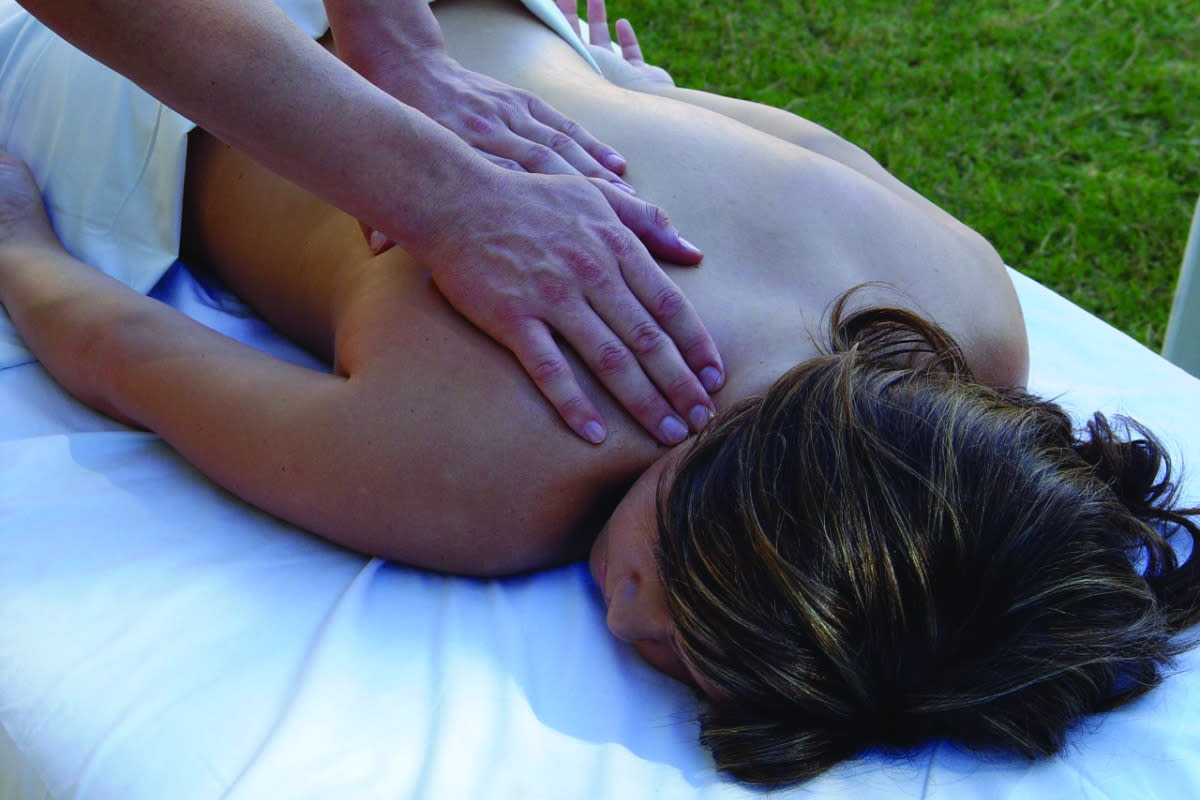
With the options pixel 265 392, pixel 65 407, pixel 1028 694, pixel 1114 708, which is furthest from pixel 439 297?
pixel 1114 708

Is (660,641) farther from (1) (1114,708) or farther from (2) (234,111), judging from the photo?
(2) (234,111)

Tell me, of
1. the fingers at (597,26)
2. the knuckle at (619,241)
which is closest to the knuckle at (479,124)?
the knuckle at (619,241)

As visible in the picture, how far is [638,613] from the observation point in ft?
4.24

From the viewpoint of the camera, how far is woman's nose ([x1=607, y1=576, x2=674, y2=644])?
50.5 inches

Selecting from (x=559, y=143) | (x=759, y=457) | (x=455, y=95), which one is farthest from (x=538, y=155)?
(x=759, y=457)

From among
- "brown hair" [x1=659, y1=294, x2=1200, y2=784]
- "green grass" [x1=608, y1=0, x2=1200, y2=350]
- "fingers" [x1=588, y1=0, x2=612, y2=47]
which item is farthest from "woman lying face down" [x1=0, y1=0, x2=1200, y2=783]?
"green grass" [x1=608, y1=0, x2=1200, y2=350]

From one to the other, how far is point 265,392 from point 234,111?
1.11ft

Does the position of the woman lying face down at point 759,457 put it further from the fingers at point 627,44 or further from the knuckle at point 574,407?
the fingers at point 627,44

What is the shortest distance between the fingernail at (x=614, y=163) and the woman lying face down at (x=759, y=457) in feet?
0.09

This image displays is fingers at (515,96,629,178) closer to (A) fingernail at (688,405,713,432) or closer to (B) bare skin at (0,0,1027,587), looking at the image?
(B) bare skin at (0,0,1027,587)

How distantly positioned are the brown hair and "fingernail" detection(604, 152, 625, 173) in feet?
1.41

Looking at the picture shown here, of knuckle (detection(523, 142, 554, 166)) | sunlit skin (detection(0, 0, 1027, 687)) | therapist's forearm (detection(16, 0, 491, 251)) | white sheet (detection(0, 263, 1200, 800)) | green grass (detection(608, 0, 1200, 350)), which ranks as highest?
therapist's forearm (detection(16, 0, 491, 251))

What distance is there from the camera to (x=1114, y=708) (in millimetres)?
1248

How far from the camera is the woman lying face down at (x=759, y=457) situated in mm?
1154
